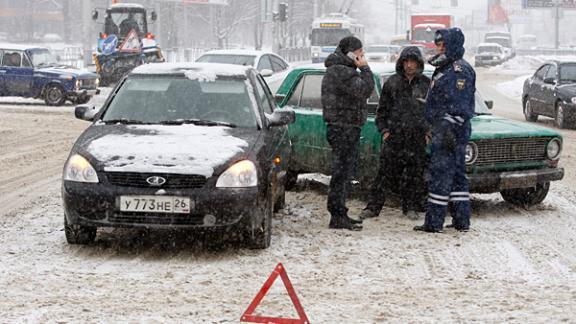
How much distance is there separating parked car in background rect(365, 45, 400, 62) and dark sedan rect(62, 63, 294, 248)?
4287 cm

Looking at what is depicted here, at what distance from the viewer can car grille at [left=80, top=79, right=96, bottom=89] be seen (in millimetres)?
25031

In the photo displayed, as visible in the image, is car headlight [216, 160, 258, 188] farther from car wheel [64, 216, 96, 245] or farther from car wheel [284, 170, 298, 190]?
car wheel [284, 170, 298, 190]

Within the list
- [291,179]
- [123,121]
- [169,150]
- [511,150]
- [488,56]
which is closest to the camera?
[169,150]

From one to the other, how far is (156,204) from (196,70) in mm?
2001

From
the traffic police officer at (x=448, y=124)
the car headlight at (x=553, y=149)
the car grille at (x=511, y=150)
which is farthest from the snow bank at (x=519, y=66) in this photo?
the traffic police officer at (x=448, y=124)

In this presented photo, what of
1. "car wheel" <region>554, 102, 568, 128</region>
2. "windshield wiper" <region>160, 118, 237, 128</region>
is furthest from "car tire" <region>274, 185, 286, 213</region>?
"car wheel" <region>554, 102, 568, 128</region>

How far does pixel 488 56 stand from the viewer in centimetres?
6303

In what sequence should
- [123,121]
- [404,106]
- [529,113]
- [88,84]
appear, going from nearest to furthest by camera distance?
[123,121] → [404,106] → [529,113] → [88,84]

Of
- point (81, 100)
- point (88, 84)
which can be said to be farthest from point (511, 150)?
point (81, 100)

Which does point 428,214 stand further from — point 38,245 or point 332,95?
point 38,245

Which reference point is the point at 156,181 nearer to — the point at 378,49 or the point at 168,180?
the point at 168,180

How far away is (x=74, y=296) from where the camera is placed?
612 cm

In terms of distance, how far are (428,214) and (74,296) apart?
12.0ft

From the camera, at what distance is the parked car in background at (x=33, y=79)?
24.8 m
